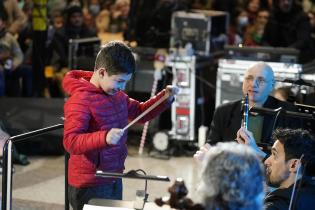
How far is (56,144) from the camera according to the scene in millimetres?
9453

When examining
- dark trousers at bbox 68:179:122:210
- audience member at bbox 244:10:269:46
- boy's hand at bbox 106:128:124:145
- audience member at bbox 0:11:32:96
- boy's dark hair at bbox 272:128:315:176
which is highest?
boy's hand at bbox 106:128:124:145

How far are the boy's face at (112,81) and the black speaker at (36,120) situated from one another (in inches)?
190

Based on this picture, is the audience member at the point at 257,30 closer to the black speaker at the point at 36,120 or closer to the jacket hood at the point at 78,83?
the black speaker at the point at 36,120

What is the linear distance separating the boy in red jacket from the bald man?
3.71 ft

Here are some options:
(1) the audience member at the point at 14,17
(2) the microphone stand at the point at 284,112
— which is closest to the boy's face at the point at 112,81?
(2) the microphone stand at the point at 284,112

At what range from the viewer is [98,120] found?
4586mm

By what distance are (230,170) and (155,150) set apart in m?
6.71

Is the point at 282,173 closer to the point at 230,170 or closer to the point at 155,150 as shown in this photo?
the point at 230,170

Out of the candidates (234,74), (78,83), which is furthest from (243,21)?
(78,83)

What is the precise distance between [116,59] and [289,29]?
26.7 ft

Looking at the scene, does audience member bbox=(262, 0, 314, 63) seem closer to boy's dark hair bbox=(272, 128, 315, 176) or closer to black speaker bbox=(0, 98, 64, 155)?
black speaker bbox=(0, 98, 64, 155)

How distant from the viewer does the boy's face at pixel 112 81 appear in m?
4.50

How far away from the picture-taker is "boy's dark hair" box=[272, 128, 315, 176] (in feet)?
14.3

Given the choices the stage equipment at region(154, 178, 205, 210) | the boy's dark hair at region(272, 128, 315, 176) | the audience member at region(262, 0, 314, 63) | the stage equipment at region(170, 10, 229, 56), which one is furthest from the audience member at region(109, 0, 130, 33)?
the stage equipment at region(154, 178, 205, 210)
